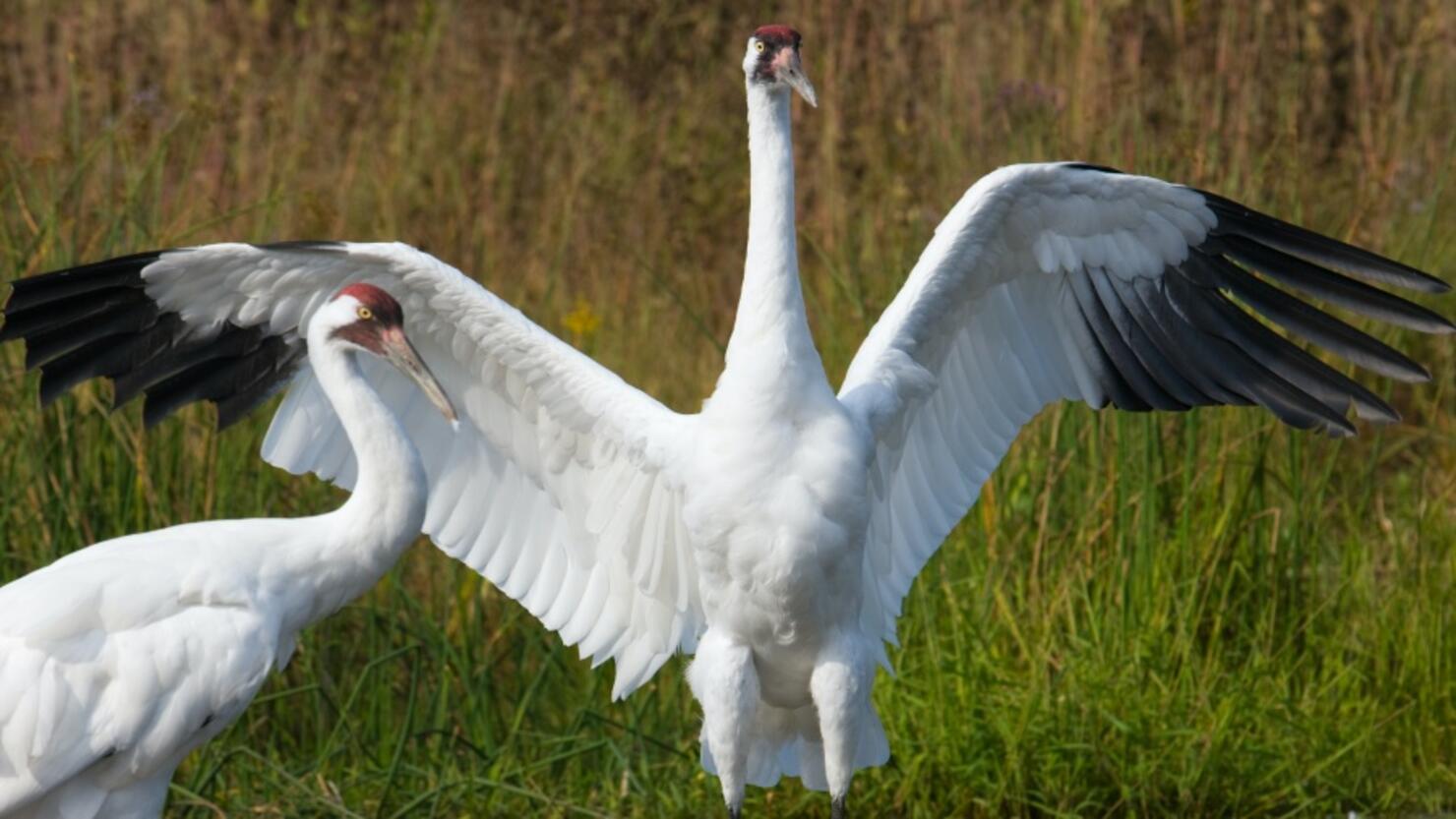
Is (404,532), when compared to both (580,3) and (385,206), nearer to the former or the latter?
(385,206)

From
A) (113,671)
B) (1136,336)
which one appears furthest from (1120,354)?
(113,671)

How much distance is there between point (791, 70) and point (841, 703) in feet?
5.31

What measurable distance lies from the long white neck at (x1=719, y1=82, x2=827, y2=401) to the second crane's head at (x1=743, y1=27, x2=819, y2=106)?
0.07 feet

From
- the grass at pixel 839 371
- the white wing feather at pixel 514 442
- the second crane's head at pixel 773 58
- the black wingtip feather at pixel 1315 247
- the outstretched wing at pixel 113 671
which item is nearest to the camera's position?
the outstretched wing at pixel 113 671

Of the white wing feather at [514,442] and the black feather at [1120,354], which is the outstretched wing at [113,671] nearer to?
the white wing feather at [514,442]

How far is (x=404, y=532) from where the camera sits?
5055 millimetres

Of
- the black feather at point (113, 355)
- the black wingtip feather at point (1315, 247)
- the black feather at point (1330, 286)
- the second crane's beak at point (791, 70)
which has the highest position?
the second crane's beak at point (791, 70)

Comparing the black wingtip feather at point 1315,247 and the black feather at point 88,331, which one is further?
the black feather at point 88,331

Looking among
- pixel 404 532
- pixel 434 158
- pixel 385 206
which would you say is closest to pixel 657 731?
pixel 404 532

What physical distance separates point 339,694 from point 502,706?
52 cm

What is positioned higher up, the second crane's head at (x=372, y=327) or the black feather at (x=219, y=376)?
the second crane's head at (x=372, y=327)

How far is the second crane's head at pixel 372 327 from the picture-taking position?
5.06 meters

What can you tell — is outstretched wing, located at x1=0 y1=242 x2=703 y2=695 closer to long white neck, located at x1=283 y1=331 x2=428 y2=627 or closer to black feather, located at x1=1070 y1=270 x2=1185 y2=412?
long white neck, located at x1=283 y1=331 x2=428 y2=627

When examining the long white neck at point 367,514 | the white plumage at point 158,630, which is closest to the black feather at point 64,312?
the white plumage at point 158,630
